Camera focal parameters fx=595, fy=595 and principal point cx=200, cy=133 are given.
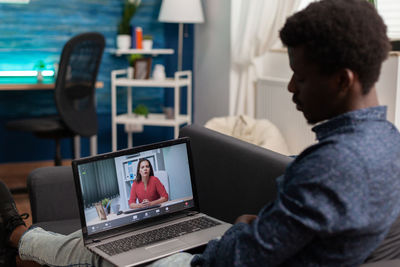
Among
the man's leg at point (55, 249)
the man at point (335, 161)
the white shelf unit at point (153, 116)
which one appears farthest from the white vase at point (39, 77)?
the man at point (335, 161)

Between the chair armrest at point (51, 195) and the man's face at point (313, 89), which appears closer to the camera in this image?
the man's face at point (313, 89)

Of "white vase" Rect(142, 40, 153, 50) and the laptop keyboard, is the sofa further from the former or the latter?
"white vase" Rect(142, 40, 153, 50)

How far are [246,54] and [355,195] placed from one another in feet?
10.3

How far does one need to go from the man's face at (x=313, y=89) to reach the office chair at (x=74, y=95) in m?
2.83

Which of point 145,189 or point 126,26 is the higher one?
point 126,26

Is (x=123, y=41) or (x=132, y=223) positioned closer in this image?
(x=132, y=223)

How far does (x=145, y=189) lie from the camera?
1.70 meters

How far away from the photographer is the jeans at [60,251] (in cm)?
156

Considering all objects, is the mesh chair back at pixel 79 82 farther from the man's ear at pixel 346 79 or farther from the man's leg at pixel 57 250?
the man's ear at pixel 346 79

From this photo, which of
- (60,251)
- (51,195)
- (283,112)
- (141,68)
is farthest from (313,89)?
(141,68)

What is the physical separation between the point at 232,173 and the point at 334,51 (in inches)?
39.6

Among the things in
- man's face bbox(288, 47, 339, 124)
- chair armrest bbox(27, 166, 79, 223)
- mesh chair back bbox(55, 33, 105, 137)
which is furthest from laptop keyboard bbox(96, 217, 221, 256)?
mesh chair back bbox(55, 33, 105, 137)

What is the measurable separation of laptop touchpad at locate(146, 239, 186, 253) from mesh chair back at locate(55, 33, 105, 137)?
245 centimetres

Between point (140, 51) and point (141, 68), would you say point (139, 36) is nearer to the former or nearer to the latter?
point (140, 51)
